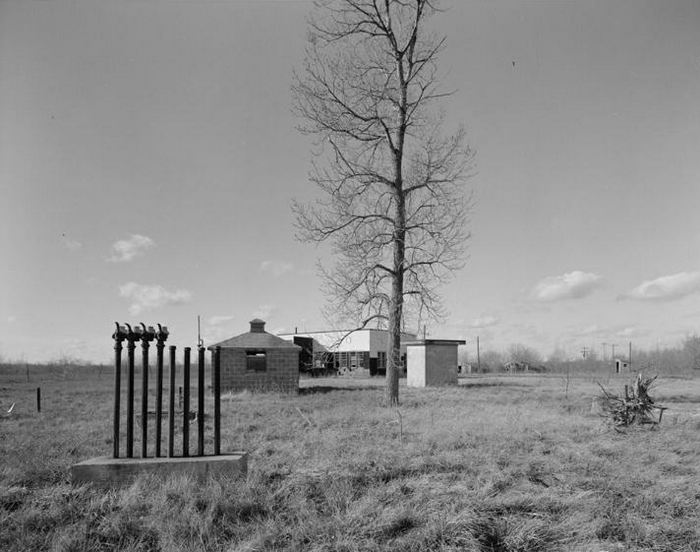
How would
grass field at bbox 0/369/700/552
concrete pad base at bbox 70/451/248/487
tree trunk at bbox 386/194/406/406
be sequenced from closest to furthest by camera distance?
grass field at bbox 0/369/700/552 < concrete pad base at bbox 70/451/248/487 < tree trunk at bbox 386/194/406/406

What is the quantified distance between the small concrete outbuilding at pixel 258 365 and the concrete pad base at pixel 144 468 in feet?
64.5

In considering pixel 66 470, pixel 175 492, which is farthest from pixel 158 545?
pixel 66 470

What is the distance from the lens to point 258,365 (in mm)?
26234

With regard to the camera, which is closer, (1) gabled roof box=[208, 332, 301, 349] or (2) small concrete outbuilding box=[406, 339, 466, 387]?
(1) gabled roof box=[208, 332, 301, 349]

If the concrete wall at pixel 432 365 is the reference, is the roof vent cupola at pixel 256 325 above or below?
above

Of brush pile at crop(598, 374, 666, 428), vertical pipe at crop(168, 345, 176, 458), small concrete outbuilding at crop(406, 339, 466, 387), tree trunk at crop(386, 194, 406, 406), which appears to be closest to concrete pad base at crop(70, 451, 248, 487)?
vertical pipe at crop(168, 345, 176, 458)

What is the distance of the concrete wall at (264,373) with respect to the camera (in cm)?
2559

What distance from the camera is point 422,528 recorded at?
188 inches

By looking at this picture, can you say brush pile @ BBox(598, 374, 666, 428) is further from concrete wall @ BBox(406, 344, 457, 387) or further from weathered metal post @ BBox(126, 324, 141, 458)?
concrete wall @ BBox(406, 344, 457, 387)

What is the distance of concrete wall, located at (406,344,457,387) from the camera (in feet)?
99.2

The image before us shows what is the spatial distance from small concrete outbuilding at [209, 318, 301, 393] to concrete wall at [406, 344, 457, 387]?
770 cm

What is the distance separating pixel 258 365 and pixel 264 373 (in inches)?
23.0

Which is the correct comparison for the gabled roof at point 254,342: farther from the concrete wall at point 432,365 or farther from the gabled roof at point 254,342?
the concrete wall at point 432,365

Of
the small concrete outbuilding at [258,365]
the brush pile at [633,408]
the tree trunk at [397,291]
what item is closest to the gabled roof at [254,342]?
the small concrete outbuilding at [258,365]
